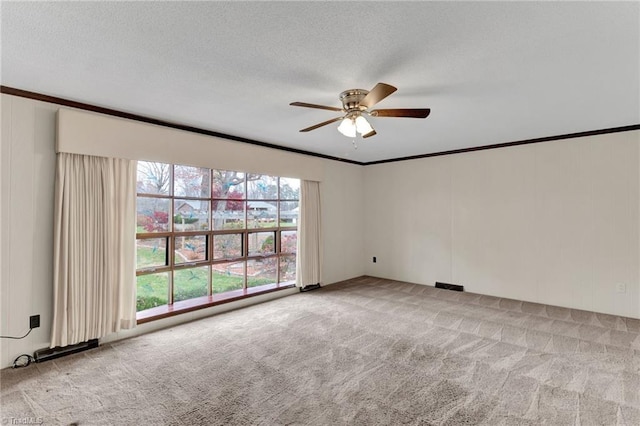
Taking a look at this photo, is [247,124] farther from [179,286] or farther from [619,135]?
[619,135]

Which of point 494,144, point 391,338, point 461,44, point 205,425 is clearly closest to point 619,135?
point 494,144

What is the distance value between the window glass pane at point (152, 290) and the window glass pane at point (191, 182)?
3.52 ft

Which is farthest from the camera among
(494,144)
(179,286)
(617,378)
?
(494,144)

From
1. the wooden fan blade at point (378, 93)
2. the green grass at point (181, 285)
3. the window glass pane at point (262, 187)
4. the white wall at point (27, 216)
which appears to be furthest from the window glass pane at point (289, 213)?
the wooden fan blade at point (378, 93)

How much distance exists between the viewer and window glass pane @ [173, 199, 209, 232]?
4.02 metres

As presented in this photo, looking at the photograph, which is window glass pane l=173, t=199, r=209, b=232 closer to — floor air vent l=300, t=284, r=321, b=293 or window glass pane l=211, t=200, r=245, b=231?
window glass pane l=211, t=200, r=245, b=231

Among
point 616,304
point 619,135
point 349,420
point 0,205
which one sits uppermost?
point 619,135

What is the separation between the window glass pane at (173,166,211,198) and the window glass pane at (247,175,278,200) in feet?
2.25

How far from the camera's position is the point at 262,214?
502cm

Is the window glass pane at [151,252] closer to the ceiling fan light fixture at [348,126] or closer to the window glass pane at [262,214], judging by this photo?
the window glass pane at [262,214]

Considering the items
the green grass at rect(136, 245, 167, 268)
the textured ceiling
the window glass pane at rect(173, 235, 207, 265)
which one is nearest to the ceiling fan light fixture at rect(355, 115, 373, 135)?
the textured ceiling

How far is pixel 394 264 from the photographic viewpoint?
20.2 feet

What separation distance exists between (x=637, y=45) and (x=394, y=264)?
472cm

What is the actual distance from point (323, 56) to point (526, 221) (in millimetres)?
4151
